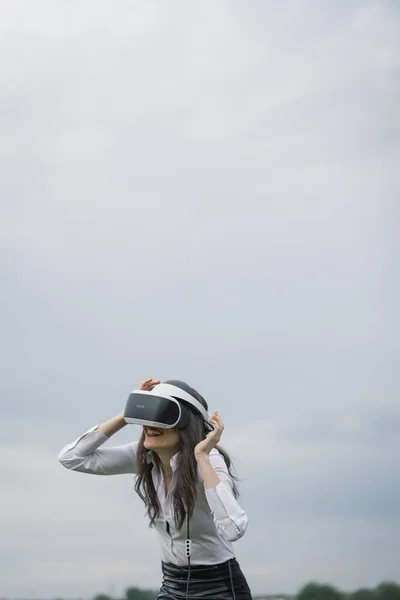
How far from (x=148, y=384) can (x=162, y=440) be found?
36cm

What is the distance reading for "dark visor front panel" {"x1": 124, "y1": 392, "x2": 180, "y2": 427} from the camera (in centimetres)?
489

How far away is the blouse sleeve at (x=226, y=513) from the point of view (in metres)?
4.45

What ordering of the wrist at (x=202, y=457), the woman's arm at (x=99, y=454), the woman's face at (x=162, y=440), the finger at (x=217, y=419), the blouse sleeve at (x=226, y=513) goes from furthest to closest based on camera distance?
the woman's arm at (x=99, y=454) → the woman's face at (x=162, y=440) → the finger at (x=217, y=419) → the wrist at (x=202, y=457) → the blouse sleeve at (x=226, y=513)

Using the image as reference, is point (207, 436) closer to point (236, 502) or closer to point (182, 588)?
point (236, 502)

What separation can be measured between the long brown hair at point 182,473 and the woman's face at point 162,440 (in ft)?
0.11

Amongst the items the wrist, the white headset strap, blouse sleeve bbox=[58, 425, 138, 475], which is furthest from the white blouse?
the white headset strap

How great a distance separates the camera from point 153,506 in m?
4.97

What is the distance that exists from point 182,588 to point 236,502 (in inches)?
26.7

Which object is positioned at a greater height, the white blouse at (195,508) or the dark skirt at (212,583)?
the white blouse at (195,508)

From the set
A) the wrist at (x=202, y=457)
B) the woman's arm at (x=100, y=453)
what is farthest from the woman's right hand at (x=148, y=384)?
the wrist at (x=202, y=457)

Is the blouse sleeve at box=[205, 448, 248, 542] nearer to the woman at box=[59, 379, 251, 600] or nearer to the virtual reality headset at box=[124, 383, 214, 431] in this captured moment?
the woman at box=[59, 379, 251, 600]

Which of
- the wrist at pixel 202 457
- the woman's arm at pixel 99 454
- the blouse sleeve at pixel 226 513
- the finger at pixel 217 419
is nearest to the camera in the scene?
the blouse sleeve at pixel 226 513

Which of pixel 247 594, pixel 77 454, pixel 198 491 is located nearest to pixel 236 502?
pixel 198 491

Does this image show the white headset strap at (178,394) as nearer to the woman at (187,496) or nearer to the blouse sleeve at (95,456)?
the woman at (187,496)
